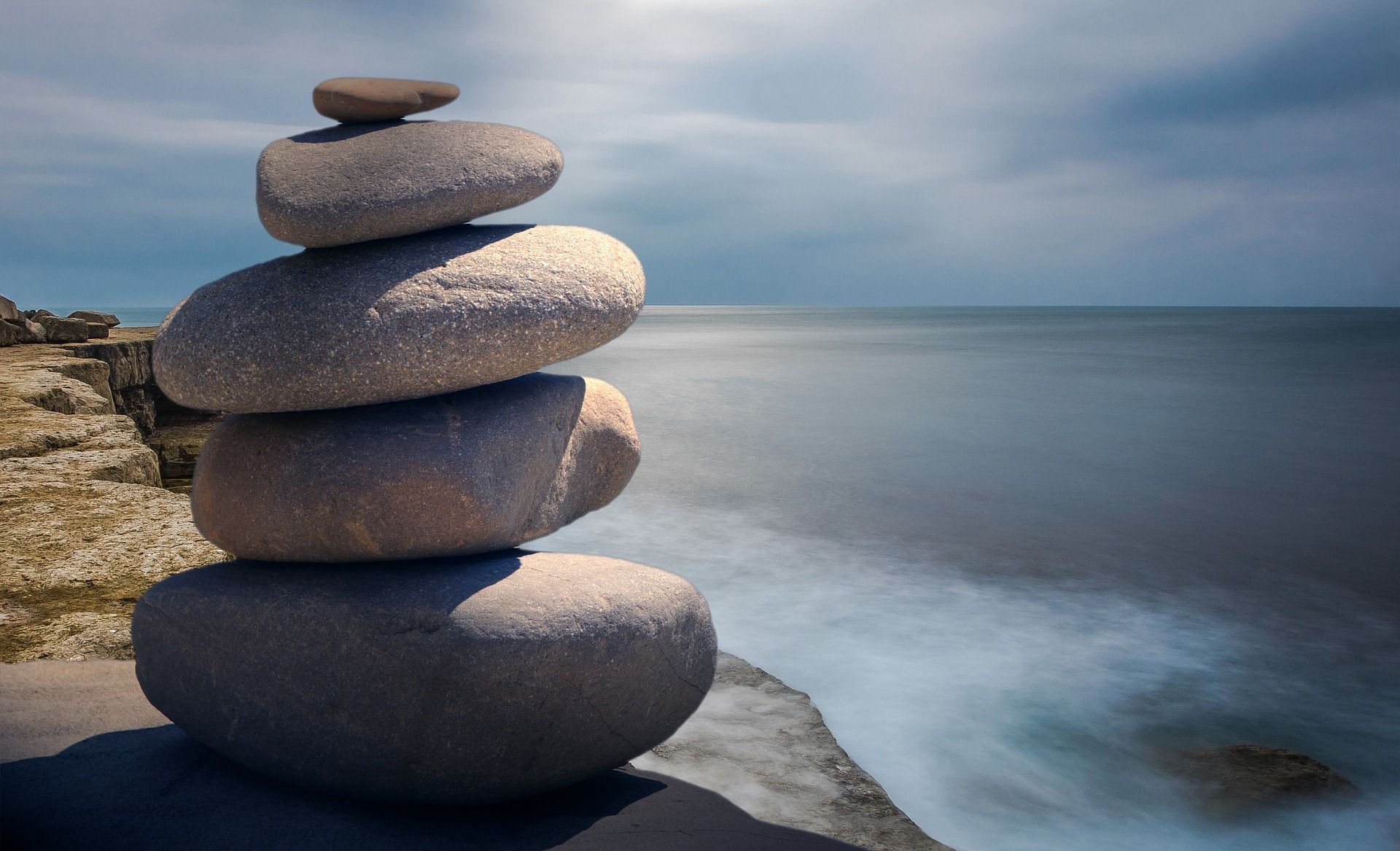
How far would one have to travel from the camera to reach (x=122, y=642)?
3.78 meters

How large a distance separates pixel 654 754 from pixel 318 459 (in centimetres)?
196

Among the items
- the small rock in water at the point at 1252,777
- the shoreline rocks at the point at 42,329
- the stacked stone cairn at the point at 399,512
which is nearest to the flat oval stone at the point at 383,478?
the stacked stone cairn at the point at 399,512

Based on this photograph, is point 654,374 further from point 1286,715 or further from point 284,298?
point 284,298

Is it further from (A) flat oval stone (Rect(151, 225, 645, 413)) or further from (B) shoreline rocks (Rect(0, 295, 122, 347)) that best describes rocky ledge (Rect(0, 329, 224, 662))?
(B) shoreline rocks (Rect(0, 295, 122, 347))

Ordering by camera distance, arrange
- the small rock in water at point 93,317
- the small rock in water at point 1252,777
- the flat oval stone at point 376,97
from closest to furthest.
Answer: the flat oval stone at point 376,97, the small rock in water at point 1252,777, the small rock in water at point 93,317

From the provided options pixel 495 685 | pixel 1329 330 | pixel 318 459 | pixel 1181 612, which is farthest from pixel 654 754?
pixel 1329 330

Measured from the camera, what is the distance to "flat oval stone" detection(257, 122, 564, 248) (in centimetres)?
303

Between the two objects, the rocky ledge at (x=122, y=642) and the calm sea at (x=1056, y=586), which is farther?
the calm sea at (x=1056, y=586)

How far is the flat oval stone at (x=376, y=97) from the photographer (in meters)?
3.35

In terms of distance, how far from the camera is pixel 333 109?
134 inches

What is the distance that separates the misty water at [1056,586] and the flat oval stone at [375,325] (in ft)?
9.68

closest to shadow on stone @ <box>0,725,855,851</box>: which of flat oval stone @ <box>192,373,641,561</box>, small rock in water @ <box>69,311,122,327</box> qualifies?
flat oval stone @ <box>192,373,641,561</box>

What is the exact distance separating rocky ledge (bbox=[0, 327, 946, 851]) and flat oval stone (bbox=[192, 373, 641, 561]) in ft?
2.86

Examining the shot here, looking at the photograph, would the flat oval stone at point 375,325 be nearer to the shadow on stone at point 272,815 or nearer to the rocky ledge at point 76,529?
the shadow on stone at point 272,815
